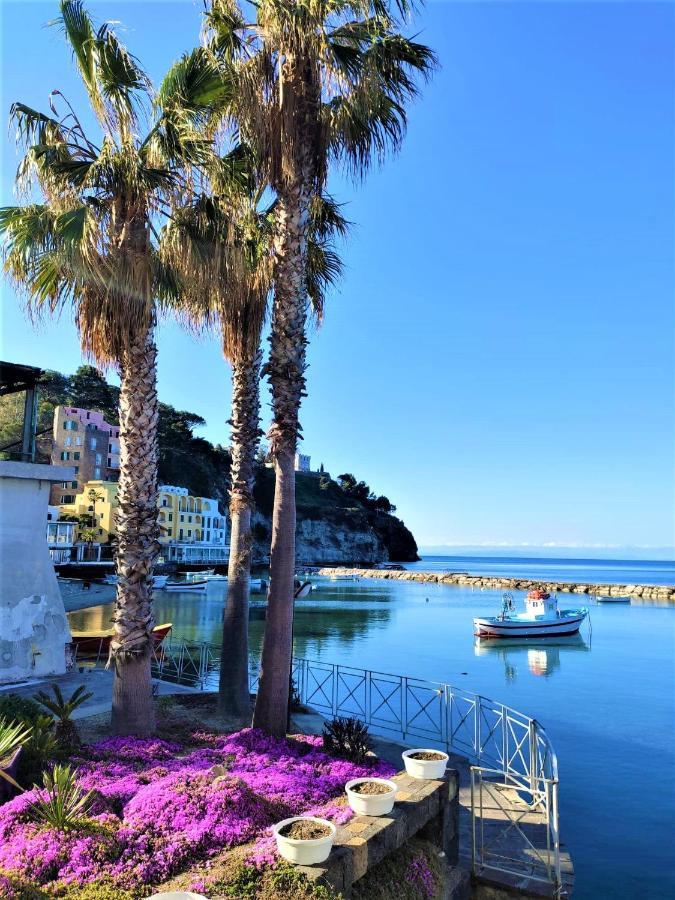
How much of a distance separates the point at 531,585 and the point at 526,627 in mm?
42542

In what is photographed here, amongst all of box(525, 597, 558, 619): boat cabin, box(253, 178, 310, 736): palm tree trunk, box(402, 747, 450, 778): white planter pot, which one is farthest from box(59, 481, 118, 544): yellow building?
box(402, 747, 450, 778): white planter pot

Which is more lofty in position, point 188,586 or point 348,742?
point 348,742

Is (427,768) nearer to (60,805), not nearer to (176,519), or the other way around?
(60,805)

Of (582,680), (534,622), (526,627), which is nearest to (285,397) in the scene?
(582,680)

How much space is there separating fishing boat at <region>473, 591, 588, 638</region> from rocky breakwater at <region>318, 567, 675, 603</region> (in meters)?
20.7

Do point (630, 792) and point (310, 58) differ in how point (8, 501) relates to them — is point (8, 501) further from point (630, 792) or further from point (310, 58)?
point (630, 792)

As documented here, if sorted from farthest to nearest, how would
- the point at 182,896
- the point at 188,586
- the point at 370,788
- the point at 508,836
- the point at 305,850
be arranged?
the point at 188,586 < the point at 508,836 < the point at 370,788 < the point at 305,850 < the point at 182,896

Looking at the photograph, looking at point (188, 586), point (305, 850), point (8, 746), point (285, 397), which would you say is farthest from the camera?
point (188, 586)

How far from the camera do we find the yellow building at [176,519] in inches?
2574

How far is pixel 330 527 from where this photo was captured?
128m

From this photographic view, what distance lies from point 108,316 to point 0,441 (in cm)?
5367

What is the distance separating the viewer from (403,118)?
9375 millimetres

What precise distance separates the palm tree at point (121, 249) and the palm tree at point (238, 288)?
0.53 m

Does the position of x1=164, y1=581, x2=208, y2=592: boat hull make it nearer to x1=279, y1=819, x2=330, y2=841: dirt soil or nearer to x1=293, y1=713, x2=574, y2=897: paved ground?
x1=293, y1=713, x2=574, y2=897: paved ground
